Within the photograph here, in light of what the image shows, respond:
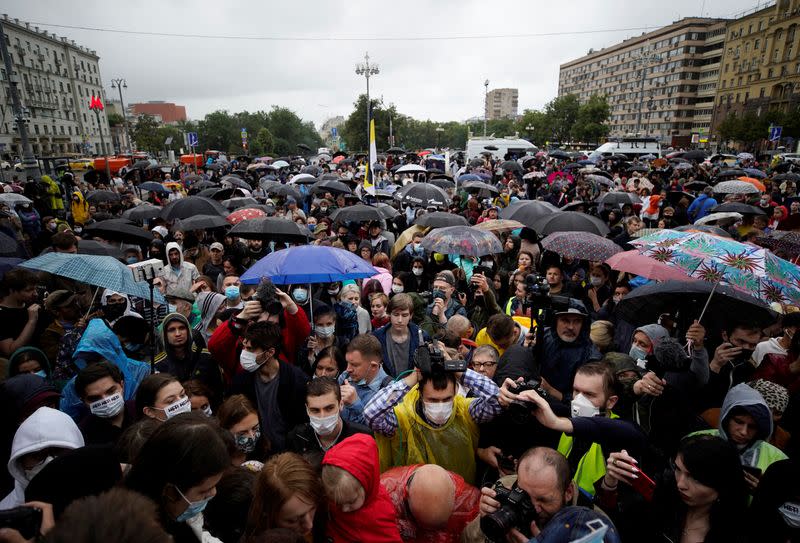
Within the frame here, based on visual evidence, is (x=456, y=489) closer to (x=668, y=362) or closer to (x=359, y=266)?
(x=668, y=362)

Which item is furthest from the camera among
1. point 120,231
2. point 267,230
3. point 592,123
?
point 592,123

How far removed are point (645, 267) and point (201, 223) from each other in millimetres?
6844

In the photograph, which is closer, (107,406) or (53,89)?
(107,406)

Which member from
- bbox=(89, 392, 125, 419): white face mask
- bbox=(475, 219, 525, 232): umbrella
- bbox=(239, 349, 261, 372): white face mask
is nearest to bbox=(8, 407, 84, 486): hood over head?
bbox=(89, 392, 125, 419): white face mask

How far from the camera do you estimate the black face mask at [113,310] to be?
4.46 metres

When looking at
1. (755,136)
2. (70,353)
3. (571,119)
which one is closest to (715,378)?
(70,353)

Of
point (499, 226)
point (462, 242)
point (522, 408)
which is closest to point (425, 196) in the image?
point (499, 226)

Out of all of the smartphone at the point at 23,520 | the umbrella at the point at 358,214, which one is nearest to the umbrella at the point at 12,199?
the umbrella at the point at 358,214

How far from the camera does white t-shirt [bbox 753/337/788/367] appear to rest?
3860 millimetres

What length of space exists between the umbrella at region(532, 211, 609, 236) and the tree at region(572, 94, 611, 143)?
60.8 metres

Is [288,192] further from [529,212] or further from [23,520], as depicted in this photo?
[23,520]

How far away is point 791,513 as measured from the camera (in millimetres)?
2143

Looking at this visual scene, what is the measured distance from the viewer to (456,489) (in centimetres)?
247

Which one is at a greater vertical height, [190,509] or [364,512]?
[190,509]
